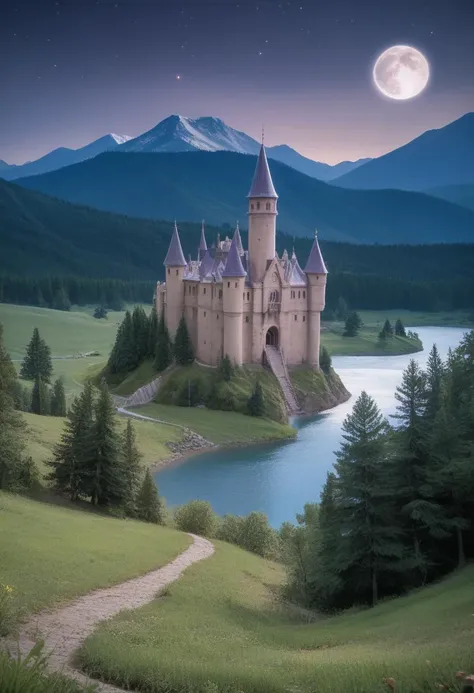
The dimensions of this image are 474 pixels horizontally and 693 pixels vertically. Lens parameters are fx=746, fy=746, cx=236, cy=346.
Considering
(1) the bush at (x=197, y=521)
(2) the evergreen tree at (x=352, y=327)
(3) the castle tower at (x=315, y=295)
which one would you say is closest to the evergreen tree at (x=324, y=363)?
(3) the castle tower at (x=315, y=295)

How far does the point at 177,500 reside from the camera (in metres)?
45.4

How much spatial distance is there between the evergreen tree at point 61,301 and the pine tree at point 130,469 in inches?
4798

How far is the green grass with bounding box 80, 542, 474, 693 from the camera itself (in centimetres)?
1116

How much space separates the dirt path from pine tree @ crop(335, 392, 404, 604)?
18.3 feet

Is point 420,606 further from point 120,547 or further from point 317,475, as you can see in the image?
point 317,475

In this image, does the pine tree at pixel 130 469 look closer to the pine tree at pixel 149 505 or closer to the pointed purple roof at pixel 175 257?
the pine tree at pixel 149 505

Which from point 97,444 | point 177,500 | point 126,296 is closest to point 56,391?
point 177,500

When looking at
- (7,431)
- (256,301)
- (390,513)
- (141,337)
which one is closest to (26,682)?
(390,513)

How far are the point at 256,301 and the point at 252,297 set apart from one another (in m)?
0.54

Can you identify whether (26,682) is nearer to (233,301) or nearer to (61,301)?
(233,301)

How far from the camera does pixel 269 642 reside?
679 inches

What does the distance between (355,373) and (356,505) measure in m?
67.1

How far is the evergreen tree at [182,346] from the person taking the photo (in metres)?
72.1

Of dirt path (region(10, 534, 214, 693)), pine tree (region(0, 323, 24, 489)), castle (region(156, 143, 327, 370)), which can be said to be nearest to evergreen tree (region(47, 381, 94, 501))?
pine tree (region(0, 323, 24, 489))
